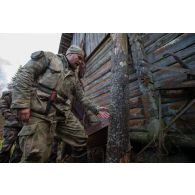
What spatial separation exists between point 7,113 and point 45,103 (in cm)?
224

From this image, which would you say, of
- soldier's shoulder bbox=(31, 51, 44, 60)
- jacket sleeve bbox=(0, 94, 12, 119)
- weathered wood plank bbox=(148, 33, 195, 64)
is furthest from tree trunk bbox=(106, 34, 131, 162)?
jacket sleeve bbox=(0, 94, 12, 119)

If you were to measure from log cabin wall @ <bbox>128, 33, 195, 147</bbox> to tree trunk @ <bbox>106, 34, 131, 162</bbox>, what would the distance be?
508mm

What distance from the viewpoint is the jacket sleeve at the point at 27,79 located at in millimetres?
2080

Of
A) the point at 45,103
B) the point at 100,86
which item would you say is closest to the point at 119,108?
the point at 45,103

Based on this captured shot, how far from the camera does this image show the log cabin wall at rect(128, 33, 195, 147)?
256 cm

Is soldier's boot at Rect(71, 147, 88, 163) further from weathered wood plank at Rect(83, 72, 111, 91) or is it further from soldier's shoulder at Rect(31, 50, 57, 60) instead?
weathered wood plank at Rect(83, 72, 111, 91)

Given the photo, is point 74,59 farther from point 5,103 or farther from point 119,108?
point 5,103

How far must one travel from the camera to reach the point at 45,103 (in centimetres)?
231

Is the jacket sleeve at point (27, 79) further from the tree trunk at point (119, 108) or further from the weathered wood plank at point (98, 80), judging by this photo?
the weathered wood plank at point (98, 80)

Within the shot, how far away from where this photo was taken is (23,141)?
2045mm

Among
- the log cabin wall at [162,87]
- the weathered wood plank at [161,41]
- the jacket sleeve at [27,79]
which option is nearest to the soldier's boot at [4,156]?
the jacket sleeve at [27,79]

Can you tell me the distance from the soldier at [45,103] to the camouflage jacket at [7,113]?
1.67 m

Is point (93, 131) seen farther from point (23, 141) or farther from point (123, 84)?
point (23, 141)
